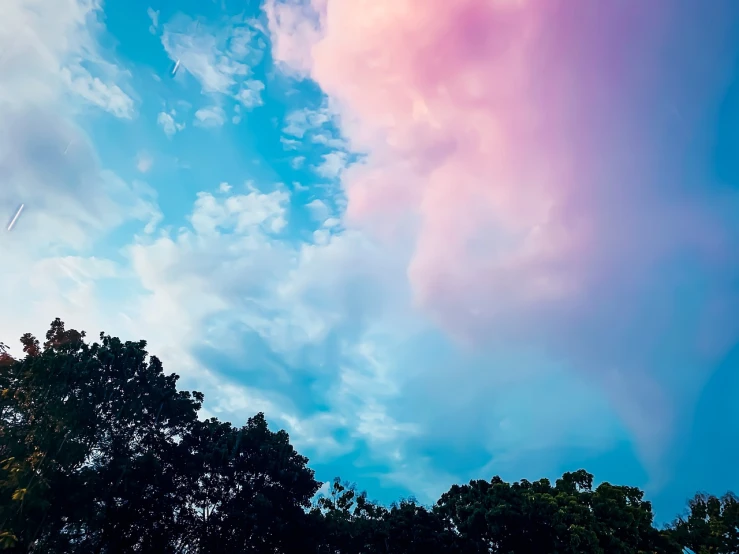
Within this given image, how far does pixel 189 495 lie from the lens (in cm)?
2869

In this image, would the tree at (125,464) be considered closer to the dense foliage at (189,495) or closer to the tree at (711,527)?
the dense foliage at (189,495)

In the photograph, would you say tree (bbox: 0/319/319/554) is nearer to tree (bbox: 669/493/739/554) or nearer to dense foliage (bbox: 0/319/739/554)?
dense foliage (bbox: 0/319/739/554)

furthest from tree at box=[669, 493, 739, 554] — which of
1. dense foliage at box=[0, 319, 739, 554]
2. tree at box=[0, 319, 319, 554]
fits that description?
tree at box=[0, 319, 319, 554]

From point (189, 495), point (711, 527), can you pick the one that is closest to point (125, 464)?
point (189, 495)

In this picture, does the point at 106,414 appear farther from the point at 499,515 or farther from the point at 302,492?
the point at 499,515

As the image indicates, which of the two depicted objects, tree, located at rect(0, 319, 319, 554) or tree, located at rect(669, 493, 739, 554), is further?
tree, located at rect(669, 493, 739, 554)

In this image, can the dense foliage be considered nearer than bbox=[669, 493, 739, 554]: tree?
Yes

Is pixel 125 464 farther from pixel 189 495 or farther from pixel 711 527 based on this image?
pixel 711 527

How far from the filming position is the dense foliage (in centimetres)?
2261

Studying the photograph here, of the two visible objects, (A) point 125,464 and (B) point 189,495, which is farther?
(B) point 189,495

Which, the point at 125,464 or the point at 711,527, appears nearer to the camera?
the point at 125,464

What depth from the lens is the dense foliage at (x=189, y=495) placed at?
74.2 ft

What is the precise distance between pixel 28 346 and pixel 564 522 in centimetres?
3535

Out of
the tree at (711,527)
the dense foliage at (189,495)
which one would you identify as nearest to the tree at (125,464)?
the dense foliage at (189,495)
